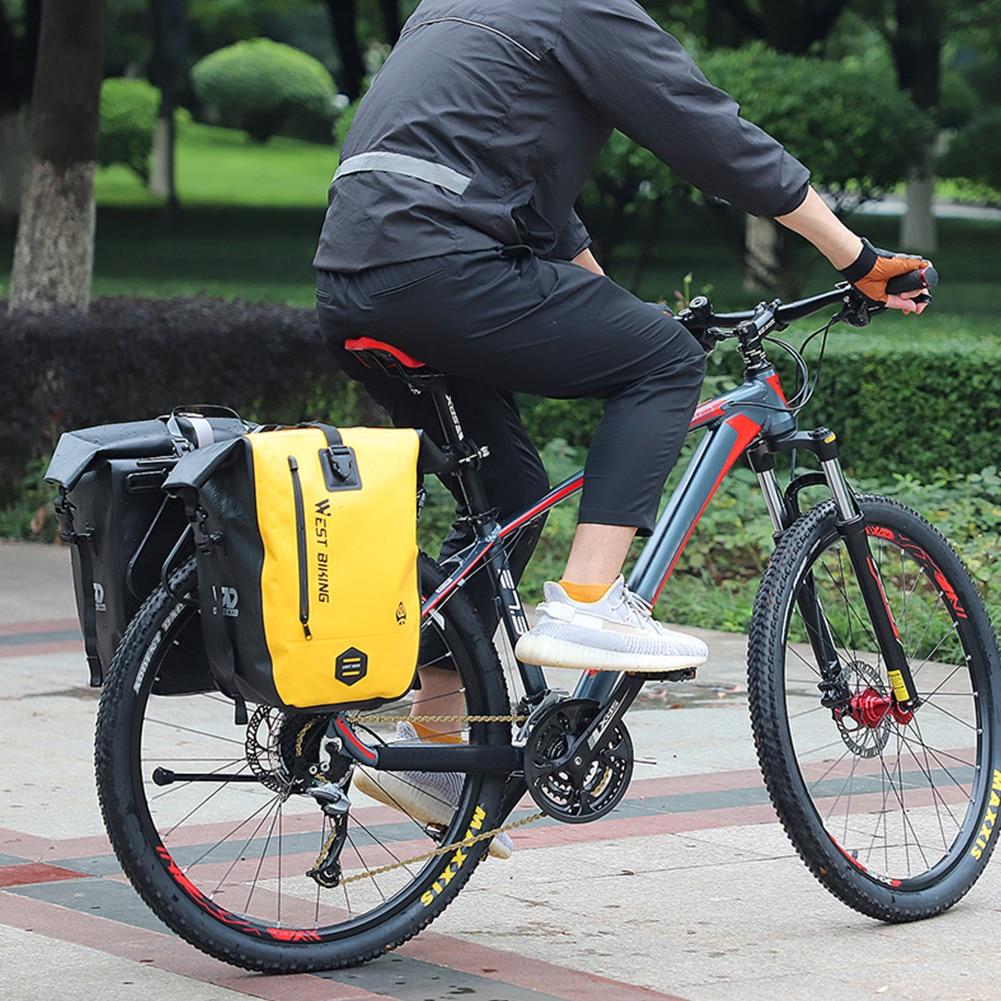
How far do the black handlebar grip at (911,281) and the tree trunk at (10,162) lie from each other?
2961 cm

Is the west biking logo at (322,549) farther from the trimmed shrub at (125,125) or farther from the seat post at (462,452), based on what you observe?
the trimmed shrub at (125,125)

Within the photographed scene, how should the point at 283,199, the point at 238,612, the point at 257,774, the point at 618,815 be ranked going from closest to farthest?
the point at 238,612
the point at 257,774
the point at 618,815
the point at 283,199

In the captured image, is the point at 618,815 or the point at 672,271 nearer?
the point at 618,815

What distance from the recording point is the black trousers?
374cm

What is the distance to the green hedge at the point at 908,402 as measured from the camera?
1020 cm

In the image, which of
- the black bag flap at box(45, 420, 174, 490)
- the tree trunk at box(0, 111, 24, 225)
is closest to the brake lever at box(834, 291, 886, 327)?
the black bag flap at box(45, 420, 174, 490)

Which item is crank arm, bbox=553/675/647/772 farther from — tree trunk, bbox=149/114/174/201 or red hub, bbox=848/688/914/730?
tree trunk, bbox=149/114/174/201

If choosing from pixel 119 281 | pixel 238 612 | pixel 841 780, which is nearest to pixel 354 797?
pixel 841 780

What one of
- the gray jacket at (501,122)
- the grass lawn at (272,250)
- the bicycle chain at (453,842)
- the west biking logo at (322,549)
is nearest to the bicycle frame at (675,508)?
the bicycle chain at (453,842)

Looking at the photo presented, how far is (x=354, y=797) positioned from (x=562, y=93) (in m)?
2.03

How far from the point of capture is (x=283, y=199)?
145 ft

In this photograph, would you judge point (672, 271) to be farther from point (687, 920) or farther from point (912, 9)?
point (687, 920)

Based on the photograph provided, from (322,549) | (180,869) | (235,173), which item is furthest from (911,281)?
(235,173)

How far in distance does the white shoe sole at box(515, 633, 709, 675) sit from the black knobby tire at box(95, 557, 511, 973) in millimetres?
86
